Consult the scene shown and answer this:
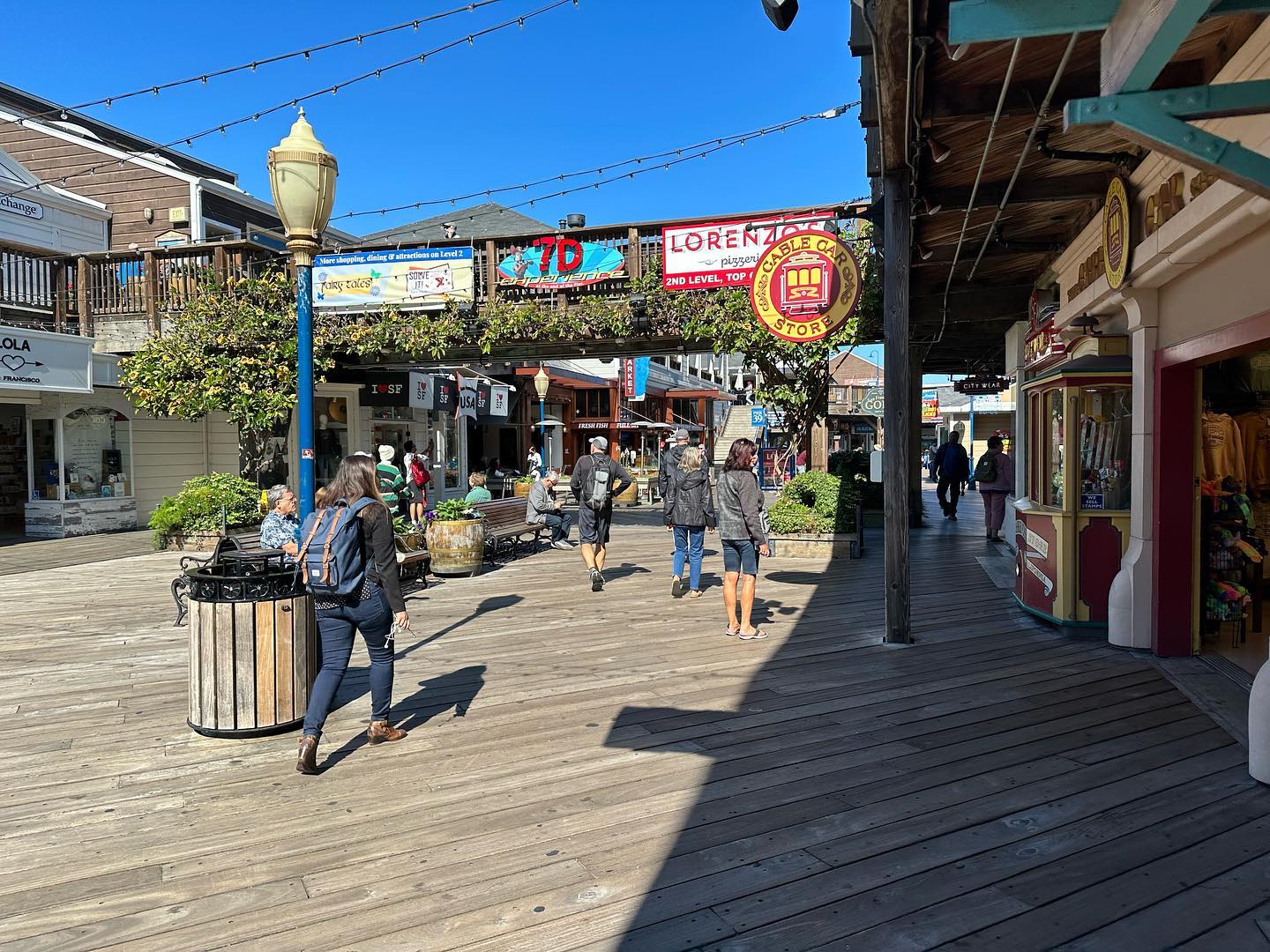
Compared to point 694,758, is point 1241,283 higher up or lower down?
higher up

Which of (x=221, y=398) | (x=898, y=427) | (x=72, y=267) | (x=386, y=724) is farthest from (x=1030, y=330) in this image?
(x=72, y=267)

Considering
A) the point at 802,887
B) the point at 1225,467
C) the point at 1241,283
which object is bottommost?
the point at 802,887

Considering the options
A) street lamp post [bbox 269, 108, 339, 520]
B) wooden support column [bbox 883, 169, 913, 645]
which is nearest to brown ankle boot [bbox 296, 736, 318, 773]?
street lamp post [bbox 269, 108, 339, 520]

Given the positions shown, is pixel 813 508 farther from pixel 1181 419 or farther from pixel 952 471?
pixel 952 471

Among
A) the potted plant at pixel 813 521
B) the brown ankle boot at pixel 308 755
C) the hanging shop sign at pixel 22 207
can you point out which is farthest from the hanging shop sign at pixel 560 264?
the hanging shop sign at pixel 22 207

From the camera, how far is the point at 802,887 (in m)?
3.06

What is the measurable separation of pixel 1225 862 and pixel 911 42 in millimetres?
3713

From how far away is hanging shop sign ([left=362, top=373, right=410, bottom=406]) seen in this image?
18.1 m

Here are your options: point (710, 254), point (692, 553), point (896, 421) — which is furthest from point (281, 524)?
point (710, 254)

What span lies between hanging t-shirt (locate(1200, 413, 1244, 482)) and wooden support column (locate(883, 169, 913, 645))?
2.24 m

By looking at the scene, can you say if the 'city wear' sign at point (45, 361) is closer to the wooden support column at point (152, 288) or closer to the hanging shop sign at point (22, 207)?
the wooden support column at point (152, 288)

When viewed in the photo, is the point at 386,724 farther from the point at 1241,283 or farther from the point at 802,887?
the point at 1241,283

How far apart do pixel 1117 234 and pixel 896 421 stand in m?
2.02

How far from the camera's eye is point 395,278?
13750 mm
